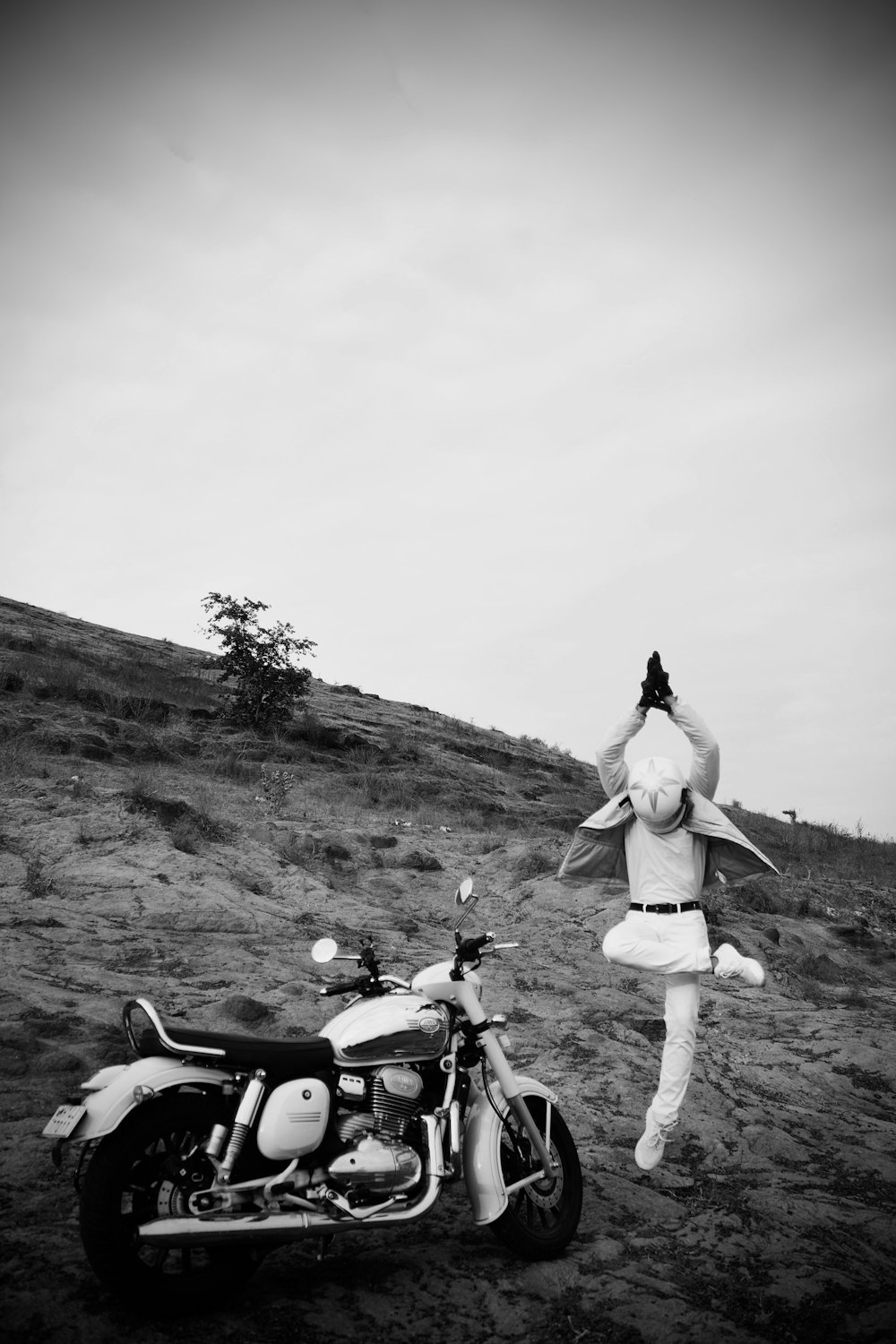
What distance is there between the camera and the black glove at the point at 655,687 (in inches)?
217

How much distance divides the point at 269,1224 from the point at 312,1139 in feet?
1.12

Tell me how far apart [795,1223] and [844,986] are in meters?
6.23

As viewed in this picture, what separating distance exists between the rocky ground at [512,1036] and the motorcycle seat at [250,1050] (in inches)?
35.5

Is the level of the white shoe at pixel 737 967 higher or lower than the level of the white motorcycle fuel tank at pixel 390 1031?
higher

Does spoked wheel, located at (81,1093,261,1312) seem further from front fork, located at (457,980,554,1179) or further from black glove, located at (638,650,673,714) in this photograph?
black glove, located at (638,650,673,714)

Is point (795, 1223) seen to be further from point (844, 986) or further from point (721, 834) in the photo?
point (844, 986)

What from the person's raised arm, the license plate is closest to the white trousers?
the person's raised arm

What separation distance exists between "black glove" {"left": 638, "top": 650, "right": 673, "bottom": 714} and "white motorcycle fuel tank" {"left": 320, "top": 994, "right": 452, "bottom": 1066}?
2406 mm

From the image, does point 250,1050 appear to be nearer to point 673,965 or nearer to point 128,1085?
point 128,1085

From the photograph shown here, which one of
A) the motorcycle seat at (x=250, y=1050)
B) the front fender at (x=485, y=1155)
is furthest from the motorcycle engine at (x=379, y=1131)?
the front fender at (x=485, y=1155)

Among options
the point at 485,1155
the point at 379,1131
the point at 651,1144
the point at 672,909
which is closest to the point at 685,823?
the point at 672,909

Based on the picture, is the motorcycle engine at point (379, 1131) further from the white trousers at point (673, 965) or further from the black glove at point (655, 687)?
the black glove at point (655, 687)

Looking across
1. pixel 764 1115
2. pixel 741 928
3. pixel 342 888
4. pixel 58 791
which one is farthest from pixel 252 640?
pixel 764 1115

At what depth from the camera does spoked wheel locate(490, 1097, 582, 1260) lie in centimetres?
410
